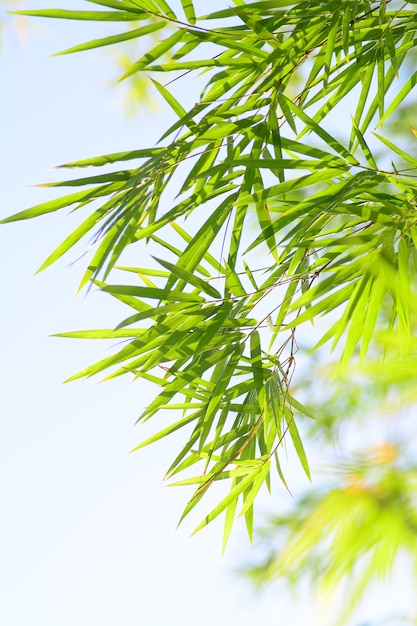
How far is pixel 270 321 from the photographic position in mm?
1229

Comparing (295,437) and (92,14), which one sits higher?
(92,14)

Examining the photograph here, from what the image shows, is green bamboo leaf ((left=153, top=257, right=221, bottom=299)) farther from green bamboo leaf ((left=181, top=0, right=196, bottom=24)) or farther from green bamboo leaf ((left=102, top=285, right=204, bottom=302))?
green bamboo leaf ((left=181, top=0, right=196, bottom=24))

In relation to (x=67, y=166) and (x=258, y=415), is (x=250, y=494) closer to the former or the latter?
(x=258, y=415)

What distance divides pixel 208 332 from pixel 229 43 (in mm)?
445

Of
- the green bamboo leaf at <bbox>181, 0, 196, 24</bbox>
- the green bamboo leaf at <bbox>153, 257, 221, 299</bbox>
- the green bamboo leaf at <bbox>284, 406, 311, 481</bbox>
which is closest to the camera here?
the green bamboo leaf at <bbox>153, 257, 221, 299</bbox>

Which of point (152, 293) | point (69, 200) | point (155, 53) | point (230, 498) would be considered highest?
point (155, 53)

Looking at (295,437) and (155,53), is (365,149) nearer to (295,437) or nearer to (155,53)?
(155,53)

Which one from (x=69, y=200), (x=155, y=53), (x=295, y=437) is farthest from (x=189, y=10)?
(x=295, y=437)

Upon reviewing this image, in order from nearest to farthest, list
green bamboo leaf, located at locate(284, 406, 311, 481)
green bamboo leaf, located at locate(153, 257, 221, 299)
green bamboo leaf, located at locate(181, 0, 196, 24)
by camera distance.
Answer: green bamboo leaf, located at locate(153, 257, 221, 299) → green bamboo leaf, located at locate(181, 0, 196, 24) → green bamboo leaf, located at locate(284, 406, 311, 481)

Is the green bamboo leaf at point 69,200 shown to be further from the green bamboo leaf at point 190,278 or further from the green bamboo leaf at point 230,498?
the green bamboo leaf at point 230,498

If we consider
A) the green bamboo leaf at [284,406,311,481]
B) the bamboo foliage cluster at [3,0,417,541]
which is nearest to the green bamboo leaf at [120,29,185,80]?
the bamboo foliage cluster at [3,0,417,541]

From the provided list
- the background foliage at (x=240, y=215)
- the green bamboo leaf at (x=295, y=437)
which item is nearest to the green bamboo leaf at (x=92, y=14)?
the background foliage at (x=240, y=215)

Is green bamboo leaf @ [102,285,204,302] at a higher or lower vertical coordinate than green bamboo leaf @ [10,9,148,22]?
lower

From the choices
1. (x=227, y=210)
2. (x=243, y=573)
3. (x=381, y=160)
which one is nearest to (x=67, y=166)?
(x=227, y=210)
